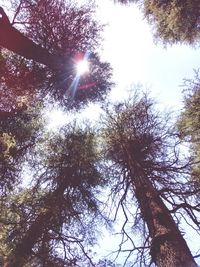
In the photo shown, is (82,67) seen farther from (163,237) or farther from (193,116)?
(163,237)

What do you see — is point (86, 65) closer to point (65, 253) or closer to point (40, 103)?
point (40, 103)

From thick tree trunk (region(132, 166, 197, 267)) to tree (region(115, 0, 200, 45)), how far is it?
16.1 ft

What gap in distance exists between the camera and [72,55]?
38.4ft

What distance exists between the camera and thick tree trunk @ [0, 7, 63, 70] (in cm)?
825

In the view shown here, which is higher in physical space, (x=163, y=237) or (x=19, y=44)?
(x=19, y=44)

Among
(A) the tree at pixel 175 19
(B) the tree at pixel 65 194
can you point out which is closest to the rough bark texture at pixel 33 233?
(B) the tree at pixel 65 194

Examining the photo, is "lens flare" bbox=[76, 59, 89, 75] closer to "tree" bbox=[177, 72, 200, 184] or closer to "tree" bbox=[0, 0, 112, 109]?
"tree" bbox=[0, 0, 112, 109]

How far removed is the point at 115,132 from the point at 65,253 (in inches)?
170

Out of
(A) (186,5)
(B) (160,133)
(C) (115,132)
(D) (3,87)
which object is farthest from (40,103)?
(A) (186,5)

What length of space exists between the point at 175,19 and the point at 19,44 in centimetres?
434

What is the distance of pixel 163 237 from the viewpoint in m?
5.47

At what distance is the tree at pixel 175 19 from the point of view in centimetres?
849

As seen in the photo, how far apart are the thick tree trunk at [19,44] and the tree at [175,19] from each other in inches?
138

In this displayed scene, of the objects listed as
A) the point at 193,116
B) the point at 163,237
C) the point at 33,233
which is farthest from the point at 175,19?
the point at 33,233
